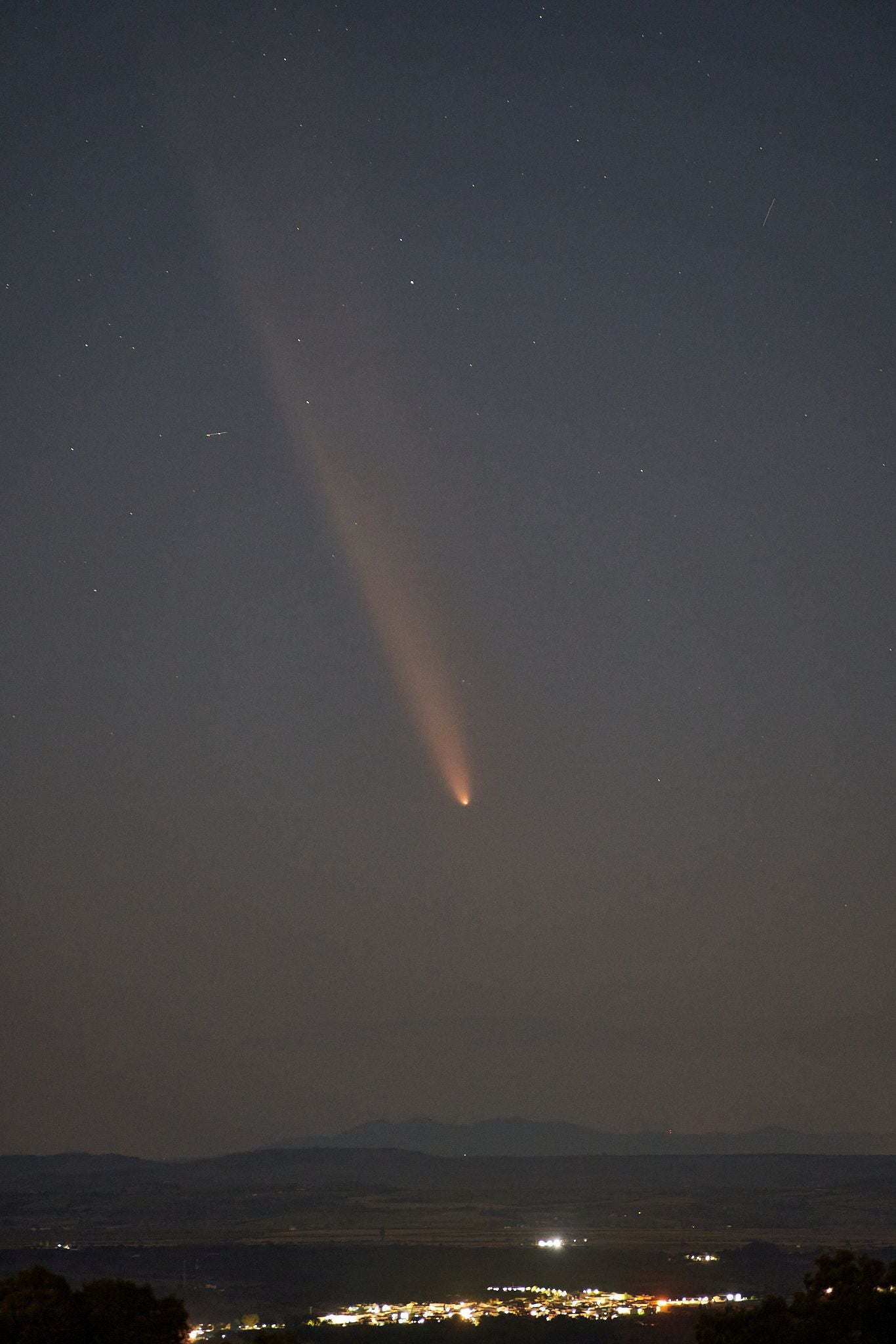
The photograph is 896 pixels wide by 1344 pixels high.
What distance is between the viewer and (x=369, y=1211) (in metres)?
157

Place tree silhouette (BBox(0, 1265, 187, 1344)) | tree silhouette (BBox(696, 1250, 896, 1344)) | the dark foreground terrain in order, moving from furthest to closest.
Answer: the dark foreground terrain → tree silhouette (BBox(696, 1250, 896, 1344)) → tree silhouette (BBox(0, 1265, 187, 1344))

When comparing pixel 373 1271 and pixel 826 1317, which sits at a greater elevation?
pixel 373 1271

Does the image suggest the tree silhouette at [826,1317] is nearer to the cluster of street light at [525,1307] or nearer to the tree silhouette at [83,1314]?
the tree silhouette at [83,1314]

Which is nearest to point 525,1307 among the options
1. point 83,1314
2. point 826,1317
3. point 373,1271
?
point 373,1271

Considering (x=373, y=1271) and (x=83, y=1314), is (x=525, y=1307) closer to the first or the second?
(x=373, y=1271)

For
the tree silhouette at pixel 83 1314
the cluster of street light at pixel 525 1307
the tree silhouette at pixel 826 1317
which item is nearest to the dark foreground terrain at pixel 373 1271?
the cluster of street light at pixel 525 1307

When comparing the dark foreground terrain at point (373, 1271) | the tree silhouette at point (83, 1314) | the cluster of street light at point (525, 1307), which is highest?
the dark foreground terrain at point (373, 1271)

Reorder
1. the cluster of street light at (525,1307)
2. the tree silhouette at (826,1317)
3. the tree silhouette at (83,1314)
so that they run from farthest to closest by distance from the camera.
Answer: the cluster of street light at (525,1307), the tree silhouette at (826,1317), the tree silhouette at (83,1314)

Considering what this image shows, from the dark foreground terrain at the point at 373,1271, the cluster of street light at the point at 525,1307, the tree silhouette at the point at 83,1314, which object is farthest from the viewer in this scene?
the dark foreground terrain at the point at 373,1271

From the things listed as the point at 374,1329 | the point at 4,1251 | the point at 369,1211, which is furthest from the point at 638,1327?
the point at 369,1211

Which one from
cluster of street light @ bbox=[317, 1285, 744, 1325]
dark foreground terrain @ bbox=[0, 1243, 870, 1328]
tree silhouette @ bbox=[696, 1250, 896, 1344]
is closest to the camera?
tree silhouette @ bbox=[696, 1250, 896, 1344]

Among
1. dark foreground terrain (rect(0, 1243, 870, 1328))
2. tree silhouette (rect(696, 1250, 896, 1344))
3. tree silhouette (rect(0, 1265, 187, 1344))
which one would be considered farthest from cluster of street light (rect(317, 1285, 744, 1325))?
tree silhouette (rect(0, 1265, 187, 1344))

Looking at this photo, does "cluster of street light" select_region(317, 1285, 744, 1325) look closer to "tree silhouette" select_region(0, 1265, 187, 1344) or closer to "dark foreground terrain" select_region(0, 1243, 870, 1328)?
"dark foreground terrain" select_region(0, 1243, 870, 1328)

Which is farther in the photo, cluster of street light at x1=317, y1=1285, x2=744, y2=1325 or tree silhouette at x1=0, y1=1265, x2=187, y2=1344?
cluster of street light at x1=317, y1=1285, x2=744, y2=1325
